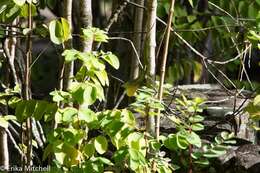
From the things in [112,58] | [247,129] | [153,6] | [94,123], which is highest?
[153,6]

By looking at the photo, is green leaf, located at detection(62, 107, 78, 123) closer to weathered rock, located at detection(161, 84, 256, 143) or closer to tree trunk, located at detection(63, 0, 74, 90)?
tree trunk, located at detection(63, 0, 74, 90)

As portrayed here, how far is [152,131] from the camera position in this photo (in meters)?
1.63

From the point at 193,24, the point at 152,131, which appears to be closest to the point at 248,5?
the point at 193,24

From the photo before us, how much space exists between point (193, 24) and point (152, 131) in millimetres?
1703

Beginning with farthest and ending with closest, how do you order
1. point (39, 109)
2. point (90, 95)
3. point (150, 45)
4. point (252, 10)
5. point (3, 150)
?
point (252, 10)
point (3, 150)
point (150, 45)
point (39, 109)
point (90, 95)

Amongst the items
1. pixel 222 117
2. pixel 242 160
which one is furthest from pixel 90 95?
pixel 222 117

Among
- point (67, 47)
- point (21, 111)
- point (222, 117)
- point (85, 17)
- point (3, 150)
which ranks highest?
point (85, 17)

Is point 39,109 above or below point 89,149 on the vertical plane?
above

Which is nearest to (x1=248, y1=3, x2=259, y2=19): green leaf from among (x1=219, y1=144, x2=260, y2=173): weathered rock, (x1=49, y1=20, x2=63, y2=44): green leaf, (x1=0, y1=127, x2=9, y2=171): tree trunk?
(x1=219, y1=144, x2=260, y2=173): weathered rock

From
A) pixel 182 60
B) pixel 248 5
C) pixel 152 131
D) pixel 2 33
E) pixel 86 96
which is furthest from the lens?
pixel 182 60

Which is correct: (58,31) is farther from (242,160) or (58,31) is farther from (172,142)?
(242,160)

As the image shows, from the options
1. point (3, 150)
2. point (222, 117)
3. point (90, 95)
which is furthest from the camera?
point (222, 117)

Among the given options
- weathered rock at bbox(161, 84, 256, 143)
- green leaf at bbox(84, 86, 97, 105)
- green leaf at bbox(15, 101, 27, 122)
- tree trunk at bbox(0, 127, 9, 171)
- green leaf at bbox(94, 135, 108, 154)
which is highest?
green leaf at bbox(84, 86, 97, 105)

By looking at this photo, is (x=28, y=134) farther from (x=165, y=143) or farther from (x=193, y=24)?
(x=193, y=24)
